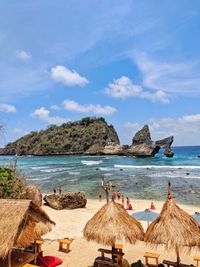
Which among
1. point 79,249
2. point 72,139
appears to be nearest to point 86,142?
point 72,139

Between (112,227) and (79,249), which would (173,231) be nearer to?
(112,227)

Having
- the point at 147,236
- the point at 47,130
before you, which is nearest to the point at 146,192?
the point at 147,236

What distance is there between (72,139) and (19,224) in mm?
116481

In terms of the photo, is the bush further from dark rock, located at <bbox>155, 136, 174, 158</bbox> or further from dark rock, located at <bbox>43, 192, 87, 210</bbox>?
dark rock, located at <bbox>155, 136, 174, 158</bbox>

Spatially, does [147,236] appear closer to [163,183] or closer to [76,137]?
[163,183]

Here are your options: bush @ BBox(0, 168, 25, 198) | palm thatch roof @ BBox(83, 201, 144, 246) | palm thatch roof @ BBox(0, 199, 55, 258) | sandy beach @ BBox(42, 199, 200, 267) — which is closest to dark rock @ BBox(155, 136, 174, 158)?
sandy beach @ BBox(42, 199, 200, 267)

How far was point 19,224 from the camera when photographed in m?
8.95

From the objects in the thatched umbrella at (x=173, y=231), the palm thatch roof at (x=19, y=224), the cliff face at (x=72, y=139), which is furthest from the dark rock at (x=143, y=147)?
the palm thatch roof at (x=19, y=224)

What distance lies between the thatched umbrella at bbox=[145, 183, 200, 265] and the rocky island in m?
88.6

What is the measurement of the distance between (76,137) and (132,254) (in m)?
113

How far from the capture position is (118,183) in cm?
3959

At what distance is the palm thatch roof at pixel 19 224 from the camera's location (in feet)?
28.6

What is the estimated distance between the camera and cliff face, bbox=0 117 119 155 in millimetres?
120500

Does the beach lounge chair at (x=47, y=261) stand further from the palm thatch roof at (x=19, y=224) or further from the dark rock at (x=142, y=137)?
the dark rock at (x=142, y=137)
